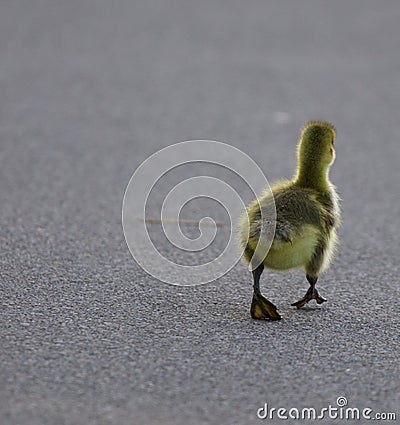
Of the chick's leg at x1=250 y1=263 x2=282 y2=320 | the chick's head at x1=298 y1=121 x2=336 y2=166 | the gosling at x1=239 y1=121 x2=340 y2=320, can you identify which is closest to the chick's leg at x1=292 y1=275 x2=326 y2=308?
the gosling at x1=239 y1=121 x2=340 y2=320

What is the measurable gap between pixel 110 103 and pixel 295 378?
597cm

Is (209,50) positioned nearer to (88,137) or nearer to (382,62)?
(382,62)

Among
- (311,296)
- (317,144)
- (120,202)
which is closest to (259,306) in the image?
(311,296)

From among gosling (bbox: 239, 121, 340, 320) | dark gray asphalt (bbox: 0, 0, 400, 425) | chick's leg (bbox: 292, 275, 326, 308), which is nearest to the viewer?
dark gray asphalt (bbox: 0, 0, 400, 425)

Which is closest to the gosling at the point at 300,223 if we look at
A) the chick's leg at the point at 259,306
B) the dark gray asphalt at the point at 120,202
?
the chick's leg at the point at 259,306

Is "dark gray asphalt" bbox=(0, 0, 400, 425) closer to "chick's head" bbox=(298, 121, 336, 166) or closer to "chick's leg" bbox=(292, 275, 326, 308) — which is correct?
"chick's leg" bbox=(292, 275, 326, 308)

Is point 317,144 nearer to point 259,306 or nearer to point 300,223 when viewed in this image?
point 300,223

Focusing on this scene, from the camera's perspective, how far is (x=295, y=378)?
12.3ft

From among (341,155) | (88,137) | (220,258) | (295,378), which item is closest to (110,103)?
(88,137)

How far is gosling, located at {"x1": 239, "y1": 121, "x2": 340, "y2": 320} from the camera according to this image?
14.1 ft

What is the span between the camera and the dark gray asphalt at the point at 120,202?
3.65 metres

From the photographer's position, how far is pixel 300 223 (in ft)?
14.2

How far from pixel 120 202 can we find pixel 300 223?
2.38 m

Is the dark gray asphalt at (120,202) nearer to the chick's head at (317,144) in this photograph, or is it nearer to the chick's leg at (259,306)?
the chick's leg at (259,306)
